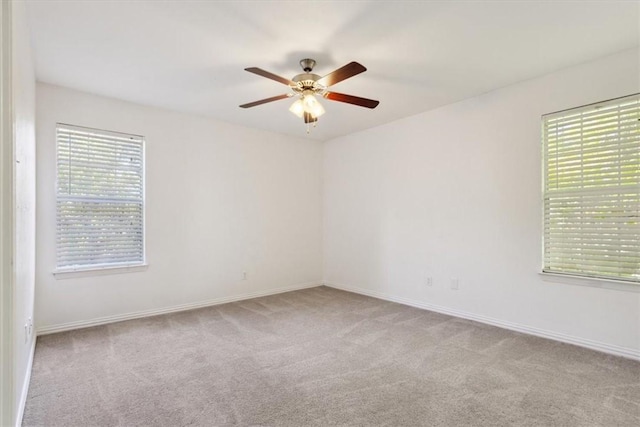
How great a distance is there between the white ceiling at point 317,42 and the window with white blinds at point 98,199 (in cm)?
59

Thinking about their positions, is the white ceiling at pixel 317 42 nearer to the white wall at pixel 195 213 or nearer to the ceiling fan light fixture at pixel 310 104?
the ceiling fan light fixture at pixel 310 104

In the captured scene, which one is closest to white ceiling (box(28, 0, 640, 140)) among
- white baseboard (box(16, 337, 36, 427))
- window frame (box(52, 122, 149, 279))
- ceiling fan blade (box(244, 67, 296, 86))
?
ceiling fan blade (box(244, 67, 296, 86))

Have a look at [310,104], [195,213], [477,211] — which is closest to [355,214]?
[477,211]

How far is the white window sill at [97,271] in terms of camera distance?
3455mm

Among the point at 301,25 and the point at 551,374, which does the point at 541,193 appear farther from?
the point at 301,25

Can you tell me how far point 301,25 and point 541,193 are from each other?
2.81 metres

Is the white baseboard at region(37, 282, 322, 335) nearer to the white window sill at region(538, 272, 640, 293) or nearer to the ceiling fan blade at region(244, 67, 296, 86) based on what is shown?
the ceiling fan blade at region(244, 67, 296, 86)

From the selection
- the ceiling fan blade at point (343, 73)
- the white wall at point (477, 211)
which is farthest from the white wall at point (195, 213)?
the ceiling fan blade at point (343, 73)

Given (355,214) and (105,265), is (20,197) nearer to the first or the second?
(105,265)

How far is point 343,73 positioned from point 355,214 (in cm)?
313

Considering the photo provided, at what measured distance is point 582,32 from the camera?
2.51 m

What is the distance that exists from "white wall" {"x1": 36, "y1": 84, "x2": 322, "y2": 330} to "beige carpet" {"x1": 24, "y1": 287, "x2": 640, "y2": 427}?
1.68 feet

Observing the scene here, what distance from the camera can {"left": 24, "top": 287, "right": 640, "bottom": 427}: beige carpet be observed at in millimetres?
1998

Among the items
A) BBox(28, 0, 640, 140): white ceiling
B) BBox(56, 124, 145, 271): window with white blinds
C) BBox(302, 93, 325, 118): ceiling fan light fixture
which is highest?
BBox(28, 0, 640, 140): white ceiling
